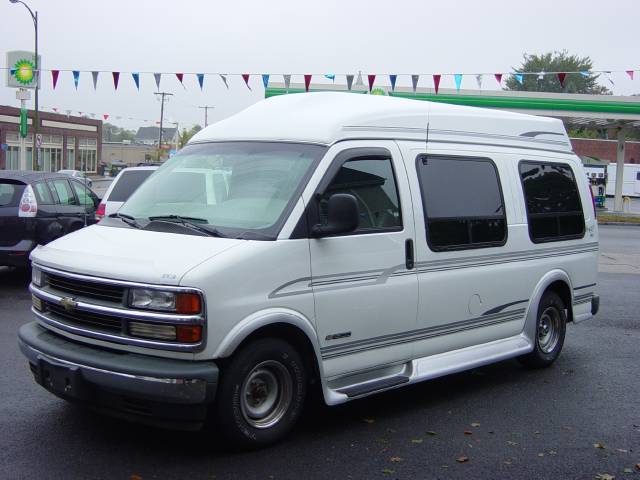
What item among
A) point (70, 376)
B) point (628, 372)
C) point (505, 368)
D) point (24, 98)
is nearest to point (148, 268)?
point (70, 376)

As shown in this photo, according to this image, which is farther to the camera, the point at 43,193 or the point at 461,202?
the point at 43,193

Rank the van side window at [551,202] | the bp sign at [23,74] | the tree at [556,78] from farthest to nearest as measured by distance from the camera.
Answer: the tree at [556,78]
the bp sign at [23,74]
the van side window at [551,202]

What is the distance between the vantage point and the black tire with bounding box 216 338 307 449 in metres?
4.75

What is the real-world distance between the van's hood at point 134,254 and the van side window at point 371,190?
104 centimetres

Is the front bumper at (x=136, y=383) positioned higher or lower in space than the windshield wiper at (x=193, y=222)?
lower

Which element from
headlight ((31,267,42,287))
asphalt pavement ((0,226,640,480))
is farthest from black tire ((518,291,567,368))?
headlight ((31,267,42,287))

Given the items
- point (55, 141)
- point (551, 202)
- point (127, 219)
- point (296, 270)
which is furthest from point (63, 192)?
point (55, 141)

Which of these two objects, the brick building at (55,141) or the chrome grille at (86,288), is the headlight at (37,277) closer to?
the chrome grille at (86,288)

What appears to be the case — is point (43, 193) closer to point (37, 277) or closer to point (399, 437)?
point (37, 277)

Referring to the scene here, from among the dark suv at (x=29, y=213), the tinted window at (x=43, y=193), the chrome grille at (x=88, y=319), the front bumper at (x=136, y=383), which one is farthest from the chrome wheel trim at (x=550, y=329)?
the tinted window at (x=43, y=193)

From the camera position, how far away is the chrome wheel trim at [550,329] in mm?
7672

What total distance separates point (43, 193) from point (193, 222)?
23.1 feet

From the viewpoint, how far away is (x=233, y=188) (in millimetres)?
5469

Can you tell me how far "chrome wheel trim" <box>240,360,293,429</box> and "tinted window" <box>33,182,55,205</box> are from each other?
7317mm
